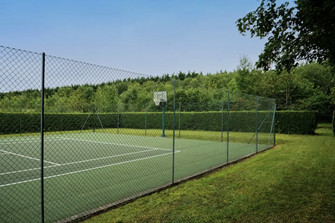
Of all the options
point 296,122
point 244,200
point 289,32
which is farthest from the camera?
point 296,122

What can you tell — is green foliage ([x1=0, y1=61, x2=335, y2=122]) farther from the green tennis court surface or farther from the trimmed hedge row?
the green tennis court surface

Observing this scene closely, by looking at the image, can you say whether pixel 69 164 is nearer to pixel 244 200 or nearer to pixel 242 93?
pixel 244 200

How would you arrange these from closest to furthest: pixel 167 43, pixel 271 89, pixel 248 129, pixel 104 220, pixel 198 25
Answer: pixel 104 220 → pixel 248 129 → pixel 198 25 → pixel 167 43 → pixel 271 89

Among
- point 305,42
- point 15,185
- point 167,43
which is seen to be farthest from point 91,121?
point 305,42

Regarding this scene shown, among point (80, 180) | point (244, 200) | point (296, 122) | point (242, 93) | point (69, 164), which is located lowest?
point (69, 164)

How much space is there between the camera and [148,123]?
1565cm

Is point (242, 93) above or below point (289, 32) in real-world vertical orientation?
below

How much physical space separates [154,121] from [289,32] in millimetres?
12054

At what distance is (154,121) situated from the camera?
15969 millimetres

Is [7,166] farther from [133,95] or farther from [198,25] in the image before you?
[198,25]

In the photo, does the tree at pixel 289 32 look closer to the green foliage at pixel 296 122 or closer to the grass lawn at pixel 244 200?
the grass lawn at pixel 244 200

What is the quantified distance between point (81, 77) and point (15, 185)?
10.7 feet

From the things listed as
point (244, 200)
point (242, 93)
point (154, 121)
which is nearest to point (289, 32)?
point (244, 200)

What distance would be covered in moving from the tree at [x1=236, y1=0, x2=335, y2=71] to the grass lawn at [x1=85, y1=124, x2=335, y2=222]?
2393 millimetres
